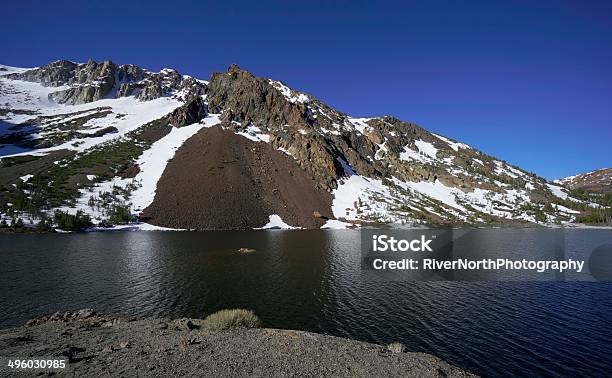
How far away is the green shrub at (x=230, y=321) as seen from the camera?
24.1 metres

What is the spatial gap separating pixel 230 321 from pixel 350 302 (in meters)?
16.2

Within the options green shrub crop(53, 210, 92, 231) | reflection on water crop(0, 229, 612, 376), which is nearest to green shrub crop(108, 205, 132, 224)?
green shrub crop(53, 210, 92, 231)

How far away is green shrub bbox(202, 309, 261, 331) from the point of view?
2409 centimetres

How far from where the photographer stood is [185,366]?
53.0ft

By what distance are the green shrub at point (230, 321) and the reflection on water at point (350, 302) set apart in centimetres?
398

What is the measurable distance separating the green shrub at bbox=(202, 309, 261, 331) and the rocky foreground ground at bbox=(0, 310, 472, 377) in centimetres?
114

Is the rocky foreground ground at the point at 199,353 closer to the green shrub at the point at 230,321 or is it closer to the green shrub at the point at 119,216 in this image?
the green shrub at the point at 230,321

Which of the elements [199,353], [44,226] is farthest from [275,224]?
[199,353]

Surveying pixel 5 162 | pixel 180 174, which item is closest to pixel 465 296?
pixel 180 174

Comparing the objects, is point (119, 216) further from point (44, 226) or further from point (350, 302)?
point (350, 302)

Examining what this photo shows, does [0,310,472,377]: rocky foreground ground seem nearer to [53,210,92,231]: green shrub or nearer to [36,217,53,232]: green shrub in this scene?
[53,210,92,231]: green shrub

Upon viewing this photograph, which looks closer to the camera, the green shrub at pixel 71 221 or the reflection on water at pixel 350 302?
the reflection on water at pixel 350 302

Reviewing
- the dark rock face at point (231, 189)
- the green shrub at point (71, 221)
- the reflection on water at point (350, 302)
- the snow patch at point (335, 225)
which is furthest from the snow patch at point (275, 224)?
the reflection on water at point (350, 302)

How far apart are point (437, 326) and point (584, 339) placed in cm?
1132
